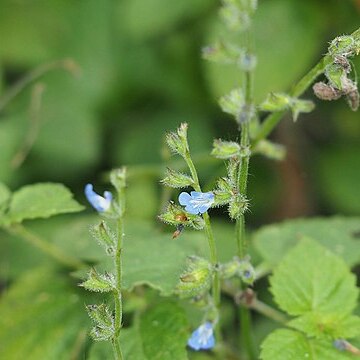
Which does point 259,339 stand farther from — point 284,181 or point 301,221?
point 284,181

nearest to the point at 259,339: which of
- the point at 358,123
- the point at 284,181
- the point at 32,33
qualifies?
the point at 284,181

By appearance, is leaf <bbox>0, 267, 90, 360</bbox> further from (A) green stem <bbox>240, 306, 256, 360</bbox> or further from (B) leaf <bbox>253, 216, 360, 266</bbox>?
(B) leaf <bbox>253, 216, 360, 266</bbox>

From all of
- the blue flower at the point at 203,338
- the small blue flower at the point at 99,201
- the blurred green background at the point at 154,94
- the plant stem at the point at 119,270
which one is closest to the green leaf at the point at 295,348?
the blue flower at the point at 203,338

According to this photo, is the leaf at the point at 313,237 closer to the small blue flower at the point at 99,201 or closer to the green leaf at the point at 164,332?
the green leaf at the point at 164,332

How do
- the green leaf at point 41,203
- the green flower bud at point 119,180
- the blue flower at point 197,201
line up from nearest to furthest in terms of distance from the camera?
the green flower bud at point 119,180
the blue flower at point 197,201
the green leaf at point 41,203

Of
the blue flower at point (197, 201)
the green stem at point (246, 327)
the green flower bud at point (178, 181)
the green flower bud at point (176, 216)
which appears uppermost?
the green flower bud at point (178, 181)
